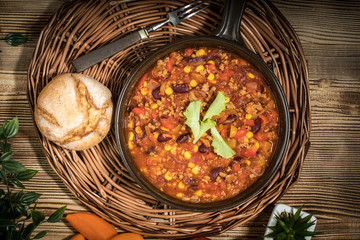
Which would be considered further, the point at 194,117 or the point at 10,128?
the point at 10,128

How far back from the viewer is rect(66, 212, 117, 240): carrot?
365 cm

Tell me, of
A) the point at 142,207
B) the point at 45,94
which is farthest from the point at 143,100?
the point at 142,207

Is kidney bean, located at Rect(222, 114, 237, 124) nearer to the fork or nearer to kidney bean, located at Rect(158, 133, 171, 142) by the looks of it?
kidney bean, located at Rect(158, 133, 171, 142)

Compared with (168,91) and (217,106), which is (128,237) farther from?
(217,106)

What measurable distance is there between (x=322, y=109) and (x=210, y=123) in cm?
174

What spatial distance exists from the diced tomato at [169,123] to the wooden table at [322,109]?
65.5 inches

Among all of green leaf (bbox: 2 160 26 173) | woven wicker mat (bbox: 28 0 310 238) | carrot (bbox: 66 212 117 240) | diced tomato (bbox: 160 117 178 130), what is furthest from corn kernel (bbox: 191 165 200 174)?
green leaf (bbox: 2 160 26 173)

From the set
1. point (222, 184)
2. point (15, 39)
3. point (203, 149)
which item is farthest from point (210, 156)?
point (15, 39)

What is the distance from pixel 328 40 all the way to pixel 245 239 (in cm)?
276

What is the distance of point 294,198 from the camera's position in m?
3.85

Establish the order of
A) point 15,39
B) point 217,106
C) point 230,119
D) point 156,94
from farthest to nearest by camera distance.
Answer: point 15,39, point 156,94, point 230,119, point 217,106

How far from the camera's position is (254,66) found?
10.7 ft

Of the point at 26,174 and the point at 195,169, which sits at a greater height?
the point at 195,169

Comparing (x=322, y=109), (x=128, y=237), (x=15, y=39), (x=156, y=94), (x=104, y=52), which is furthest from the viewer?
(x=322, y=109)
